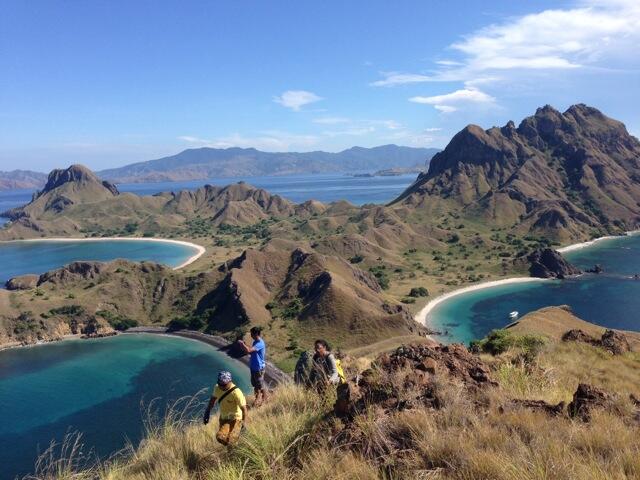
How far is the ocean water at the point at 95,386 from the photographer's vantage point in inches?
1748

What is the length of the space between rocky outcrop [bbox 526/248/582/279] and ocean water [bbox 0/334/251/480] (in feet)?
264

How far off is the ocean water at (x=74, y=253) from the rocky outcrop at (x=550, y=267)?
3960 inches

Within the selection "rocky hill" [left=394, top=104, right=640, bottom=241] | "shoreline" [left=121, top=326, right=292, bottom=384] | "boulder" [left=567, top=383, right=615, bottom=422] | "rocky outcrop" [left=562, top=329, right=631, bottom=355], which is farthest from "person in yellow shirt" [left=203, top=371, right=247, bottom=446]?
"rocky hill" [left=394, top=104, right=640, bottom=241]

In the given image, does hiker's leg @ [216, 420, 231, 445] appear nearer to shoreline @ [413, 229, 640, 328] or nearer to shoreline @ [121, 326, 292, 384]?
shoreline @ [121, 326, 292, 384]

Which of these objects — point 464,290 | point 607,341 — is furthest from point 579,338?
point 464,290

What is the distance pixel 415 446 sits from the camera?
6.21m

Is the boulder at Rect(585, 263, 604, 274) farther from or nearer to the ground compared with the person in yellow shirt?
nearer to the ground

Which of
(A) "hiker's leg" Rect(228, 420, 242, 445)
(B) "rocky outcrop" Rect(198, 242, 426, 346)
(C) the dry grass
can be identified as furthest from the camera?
(B) "rocky outcrop" Rect(198, 242, 426, 346)

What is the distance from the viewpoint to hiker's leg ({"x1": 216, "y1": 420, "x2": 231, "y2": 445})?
8.51 metres

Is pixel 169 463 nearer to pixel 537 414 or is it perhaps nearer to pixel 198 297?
pixel 537 414

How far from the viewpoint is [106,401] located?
5281 cm

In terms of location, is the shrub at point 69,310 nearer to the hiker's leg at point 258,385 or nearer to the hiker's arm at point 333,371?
the hiker's leg at point 258,385

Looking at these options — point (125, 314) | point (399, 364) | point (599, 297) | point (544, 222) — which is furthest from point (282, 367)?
point (544, 222)

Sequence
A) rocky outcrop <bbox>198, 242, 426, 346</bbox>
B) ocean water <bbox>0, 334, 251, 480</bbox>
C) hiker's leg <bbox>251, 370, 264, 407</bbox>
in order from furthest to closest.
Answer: rocky outcrop <bbox>198, 242, 426, 346</bbox>, ocean water <bbox>0, 334, 251, 480</bbox>, hiker's leg <bbox>251, 370, 264, 407</bbox>
